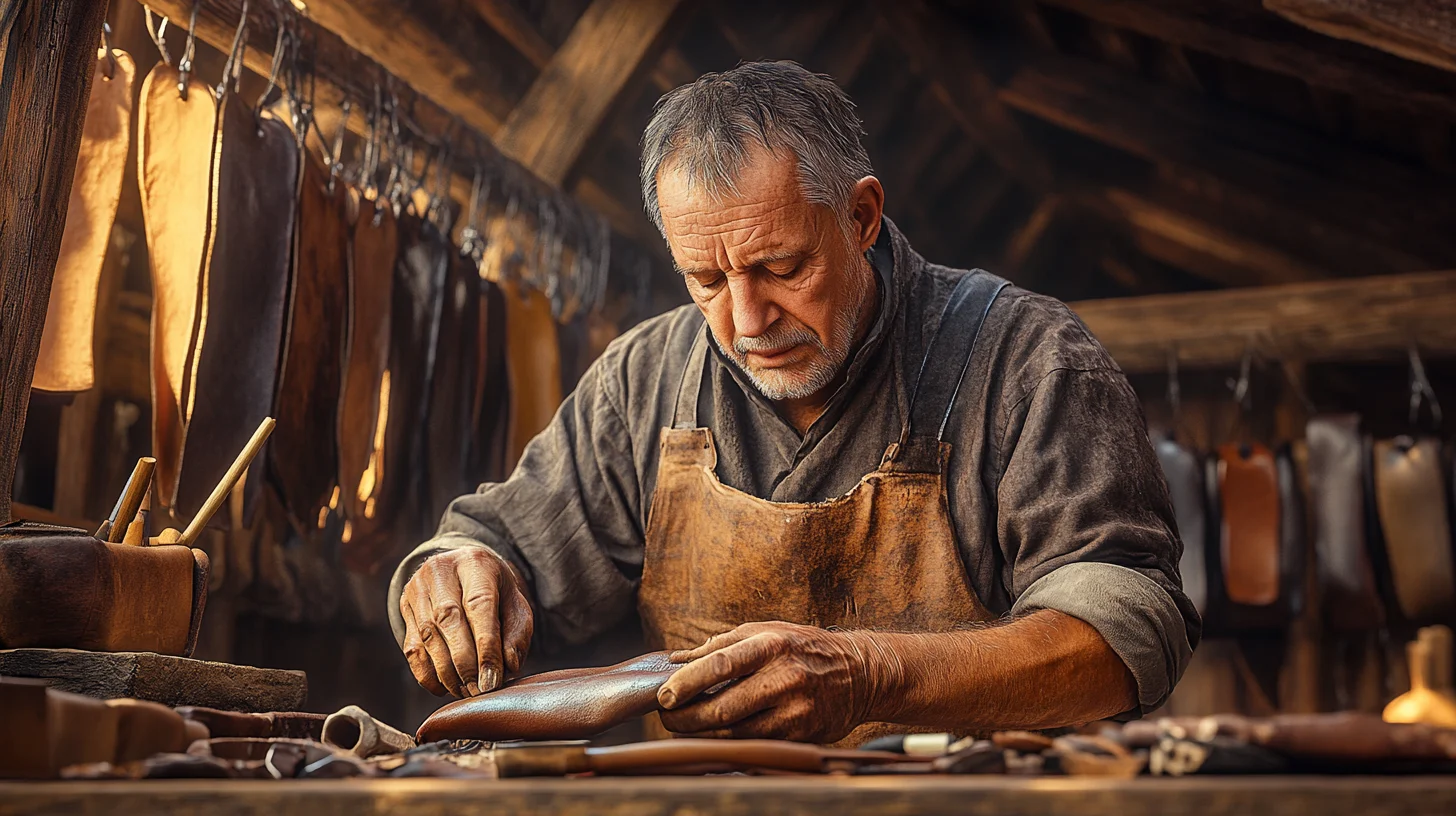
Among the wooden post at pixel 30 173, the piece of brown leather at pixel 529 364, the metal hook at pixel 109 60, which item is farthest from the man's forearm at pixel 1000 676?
the piece of brown leather at pixel 529 364

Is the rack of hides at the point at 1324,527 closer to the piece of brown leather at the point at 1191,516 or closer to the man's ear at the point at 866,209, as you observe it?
the piece of brown leather at the point at 1191,516

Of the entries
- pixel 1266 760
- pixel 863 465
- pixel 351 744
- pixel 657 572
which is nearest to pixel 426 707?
pixel 657 572

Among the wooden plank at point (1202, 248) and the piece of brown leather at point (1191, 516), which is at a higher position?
the wooden plank at point (1202, 248)

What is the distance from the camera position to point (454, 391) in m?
4.17

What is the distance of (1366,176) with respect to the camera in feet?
19.2

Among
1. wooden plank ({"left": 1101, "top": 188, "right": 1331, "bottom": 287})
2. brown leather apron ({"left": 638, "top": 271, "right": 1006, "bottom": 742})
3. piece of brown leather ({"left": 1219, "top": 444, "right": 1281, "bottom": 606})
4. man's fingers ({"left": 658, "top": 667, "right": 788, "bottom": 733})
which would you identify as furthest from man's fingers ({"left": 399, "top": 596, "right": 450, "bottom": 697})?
wooden plank ({"left": 1101, "top": 188, "right": 1331, "bottom": 287})

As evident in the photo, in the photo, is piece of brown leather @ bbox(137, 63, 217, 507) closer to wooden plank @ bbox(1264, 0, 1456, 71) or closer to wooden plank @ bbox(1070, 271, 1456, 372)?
wooden plank @ bbox(1264, 0, 1456, 71)

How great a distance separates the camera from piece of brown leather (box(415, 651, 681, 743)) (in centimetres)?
164

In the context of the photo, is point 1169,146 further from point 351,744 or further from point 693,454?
point 351,744

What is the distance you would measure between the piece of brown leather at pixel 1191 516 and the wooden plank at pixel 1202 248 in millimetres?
1738

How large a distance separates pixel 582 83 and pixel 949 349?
8.97 feet

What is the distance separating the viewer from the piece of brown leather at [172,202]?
2879 millimetres

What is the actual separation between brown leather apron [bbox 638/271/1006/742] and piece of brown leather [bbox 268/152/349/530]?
1233mm

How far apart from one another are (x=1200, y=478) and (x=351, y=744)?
4.51 m
